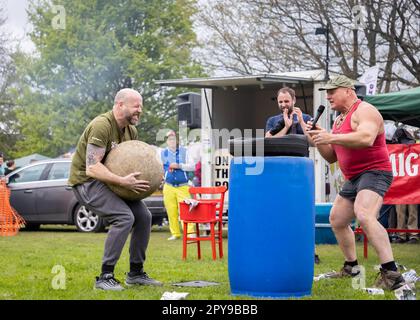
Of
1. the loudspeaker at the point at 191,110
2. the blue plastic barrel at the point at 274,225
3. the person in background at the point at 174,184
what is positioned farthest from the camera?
the loudspeaker at the point at 191,110

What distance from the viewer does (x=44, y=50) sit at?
39.2 m

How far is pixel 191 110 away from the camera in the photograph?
16.8 metres

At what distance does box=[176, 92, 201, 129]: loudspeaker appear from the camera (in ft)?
55.2

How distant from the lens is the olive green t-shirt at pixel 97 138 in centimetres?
768

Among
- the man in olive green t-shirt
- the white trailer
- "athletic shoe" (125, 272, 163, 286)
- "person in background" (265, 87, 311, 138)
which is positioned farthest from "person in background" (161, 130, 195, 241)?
the man in olive green t-shirt

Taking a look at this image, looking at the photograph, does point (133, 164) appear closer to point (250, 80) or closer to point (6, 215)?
point (250, 80)

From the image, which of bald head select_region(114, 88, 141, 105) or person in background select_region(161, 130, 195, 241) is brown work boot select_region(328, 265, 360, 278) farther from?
person in background select_region(161, 130, 195, 241)

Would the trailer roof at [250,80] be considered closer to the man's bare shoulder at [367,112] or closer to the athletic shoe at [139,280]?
the man's bare shoulder at [367,112]

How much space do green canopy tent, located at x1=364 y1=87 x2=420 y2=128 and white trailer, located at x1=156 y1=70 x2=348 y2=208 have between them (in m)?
3.31

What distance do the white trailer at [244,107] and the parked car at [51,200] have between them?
2.16 metres

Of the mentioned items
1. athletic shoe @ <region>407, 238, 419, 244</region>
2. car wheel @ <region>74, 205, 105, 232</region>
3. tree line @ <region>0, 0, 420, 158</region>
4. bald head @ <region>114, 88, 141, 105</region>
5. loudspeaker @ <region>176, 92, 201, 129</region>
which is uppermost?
tree line @ <region>0, 0, 420, 158</region>

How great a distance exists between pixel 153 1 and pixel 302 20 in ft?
48.7

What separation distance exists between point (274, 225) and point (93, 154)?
6.20 feet

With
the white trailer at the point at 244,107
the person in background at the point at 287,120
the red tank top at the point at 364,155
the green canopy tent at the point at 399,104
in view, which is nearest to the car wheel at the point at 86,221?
the white trailer at the point at 244,107
